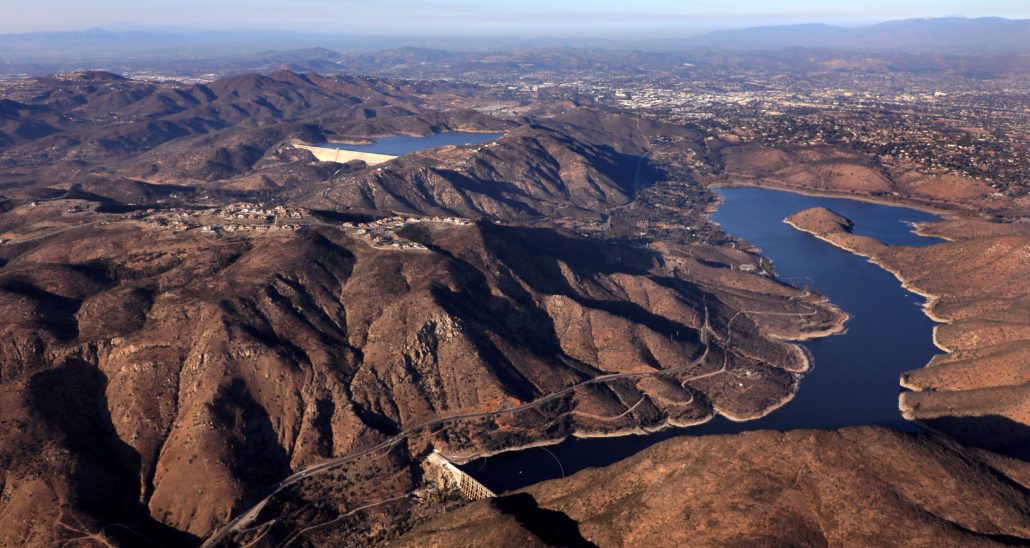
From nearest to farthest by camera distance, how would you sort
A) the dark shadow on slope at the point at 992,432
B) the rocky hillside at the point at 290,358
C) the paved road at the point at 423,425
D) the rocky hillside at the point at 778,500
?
1. the rocky hillside at the point at 778,500
2. the paved road at the point at 423,425
3. the rocky hillside at the point at 290,358
4. the dark shadow on slope at the point at 992,432

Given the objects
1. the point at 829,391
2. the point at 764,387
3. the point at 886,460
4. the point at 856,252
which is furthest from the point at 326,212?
the point at 856,252

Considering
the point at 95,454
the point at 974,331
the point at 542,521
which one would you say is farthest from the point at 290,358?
the point at 974,331

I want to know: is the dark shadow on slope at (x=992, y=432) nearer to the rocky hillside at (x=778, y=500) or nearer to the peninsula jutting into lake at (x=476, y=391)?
the peninsula jutting into lake at (x=476, y=391)

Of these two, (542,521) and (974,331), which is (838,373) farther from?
(542,521)

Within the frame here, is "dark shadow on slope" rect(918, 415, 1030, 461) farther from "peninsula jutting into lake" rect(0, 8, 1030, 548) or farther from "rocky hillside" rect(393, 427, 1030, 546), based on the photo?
"rocky hillside" rect(393, 427, 1030, 546)

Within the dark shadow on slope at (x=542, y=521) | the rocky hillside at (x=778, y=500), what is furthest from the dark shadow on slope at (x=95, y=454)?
the dark shadow on slope at (x=542, y=521)
